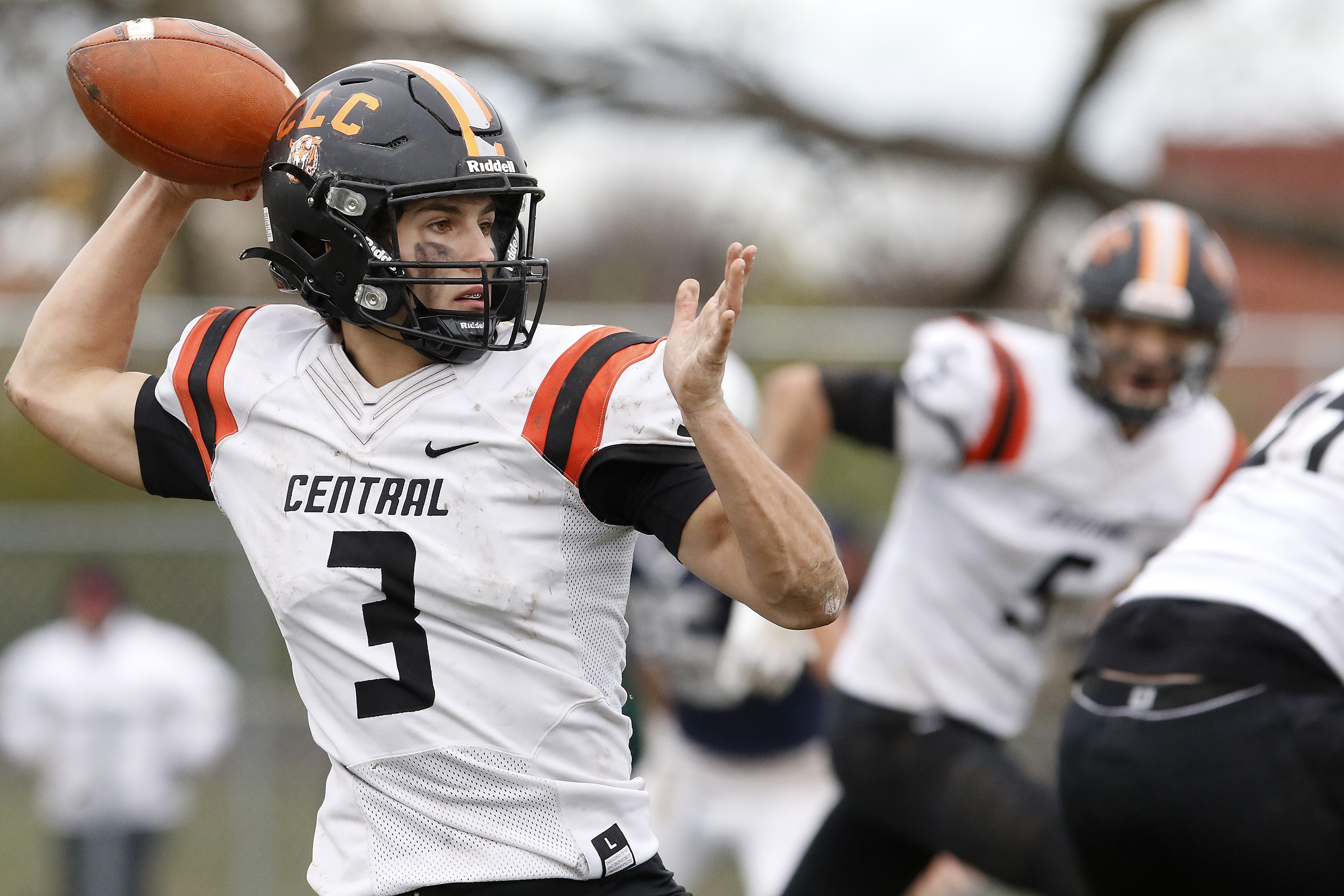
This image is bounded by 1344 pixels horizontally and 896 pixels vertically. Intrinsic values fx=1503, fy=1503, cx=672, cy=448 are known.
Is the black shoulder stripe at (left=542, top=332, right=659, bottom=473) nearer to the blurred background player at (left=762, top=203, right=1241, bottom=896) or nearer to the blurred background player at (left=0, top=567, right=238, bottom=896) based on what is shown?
the blurred background player at (left=762, top=203, right=1241, bottom=896)

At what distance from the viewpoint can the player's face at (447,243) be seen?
2.48 metres

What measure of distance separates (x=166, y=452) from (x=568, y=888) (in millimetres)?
1050

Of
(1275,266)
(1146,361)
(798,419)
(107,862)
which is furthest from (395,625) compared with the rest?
(1275,266)

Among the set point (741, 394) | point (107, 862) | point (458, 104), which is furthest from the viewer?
point (107, 862)

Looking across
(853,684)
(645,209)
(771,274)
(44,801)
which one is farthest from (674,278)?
(853,684)

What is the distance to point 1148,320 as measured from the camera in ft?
13.9

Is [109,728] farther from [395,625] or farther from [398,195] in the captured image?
[398,195]

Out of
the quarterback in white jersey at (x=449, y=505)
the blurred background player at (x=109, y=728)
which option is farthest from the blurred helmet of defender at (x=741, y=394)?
the blurred background player at (x=109, y=728)

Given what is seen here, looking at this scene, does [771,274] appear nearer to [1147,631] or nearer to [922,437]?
[922,437]

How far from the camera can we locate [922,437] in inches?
163

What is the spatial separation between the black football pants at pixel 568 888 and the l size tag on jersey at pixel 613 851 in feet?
0.05

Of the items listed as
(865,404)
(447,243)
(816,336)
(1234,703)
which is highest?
(447,243)

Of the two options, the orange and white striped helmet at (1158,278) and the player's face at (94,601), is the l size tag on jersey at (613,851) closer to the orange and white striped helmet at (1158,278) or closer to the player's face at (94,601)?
the orange and white striped helmet at (1158,278)

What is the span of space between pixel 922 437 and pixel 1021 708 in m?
0.85
